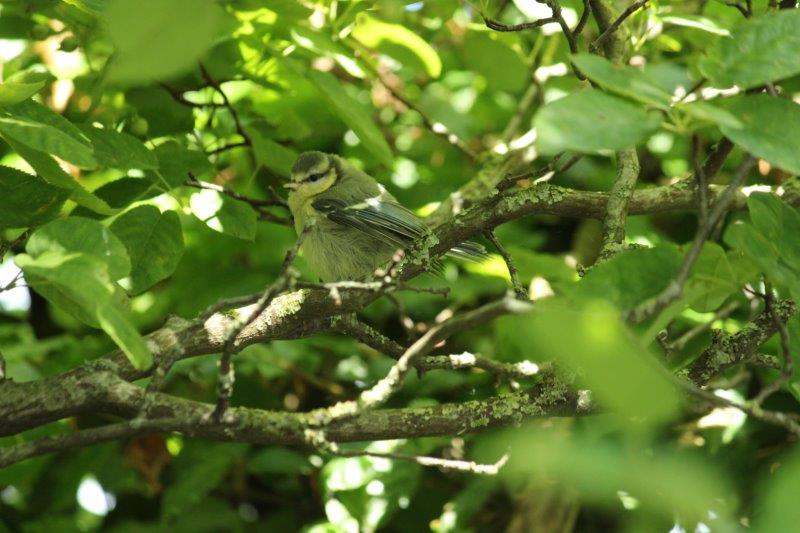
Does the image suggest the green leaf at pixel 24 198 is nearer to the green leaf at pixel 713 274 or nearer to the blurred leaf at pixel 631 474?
the green leaf at pixel 713 274

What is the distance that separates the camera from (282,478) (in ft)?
11.6

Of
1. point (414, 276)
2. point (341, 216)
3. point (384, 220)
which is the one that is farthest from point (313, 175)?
point (414, 276)

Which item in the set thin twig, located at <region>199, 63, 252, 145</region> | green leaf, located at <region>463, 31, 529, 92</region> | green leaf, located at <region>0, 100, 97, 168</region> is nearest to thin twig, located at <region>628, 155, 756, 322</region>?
green leaf, located at <region>0, 100, 97, 168</region>

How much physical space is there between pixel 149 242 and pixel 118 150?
248 mm

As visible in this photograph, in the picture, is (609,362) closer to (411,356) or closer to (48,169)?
(411,356)

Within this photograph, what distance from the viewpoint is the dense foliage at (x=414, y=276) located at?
109 centimetres

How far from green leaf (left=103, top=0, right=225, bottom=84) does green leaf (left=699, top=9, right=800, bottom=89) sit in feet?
2.37

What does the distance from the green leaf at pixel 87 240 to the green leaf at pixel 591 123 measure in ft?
2.82

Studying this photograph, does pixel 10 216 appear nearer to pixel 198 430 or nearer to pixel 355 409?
pixel 198 430

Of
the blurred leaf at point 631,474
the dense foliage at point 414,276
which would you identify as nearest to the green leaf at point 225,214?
the dense foliage at point 414,276

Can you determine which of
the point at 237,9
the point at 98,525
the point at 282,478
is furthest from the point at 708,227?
the point at 98,525

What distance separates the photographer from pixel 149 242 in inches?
86.3

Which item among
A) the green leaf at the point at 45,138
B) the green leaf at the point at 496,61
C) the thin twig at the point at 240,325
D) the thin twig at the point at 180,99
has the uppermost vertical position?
the green leaf at the point at 45,138

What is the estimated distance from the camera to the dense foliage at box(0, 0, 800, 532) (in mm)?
1088
